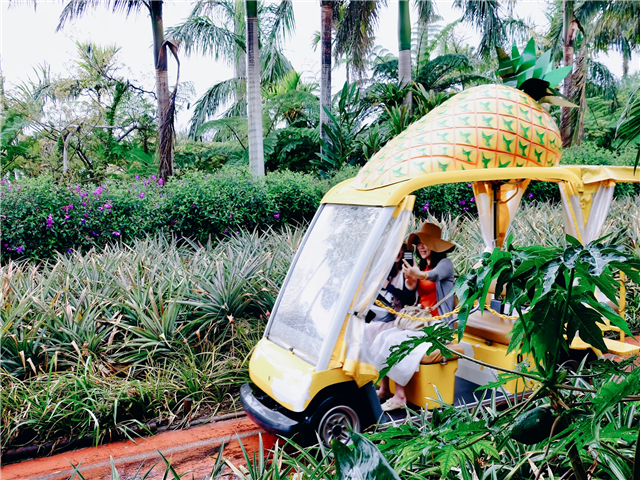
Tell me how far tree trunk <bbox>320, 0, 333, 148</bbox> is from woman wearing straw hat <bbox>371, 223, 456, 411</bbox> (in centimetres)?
816

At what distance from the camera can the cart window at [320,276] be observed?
11.3 feet

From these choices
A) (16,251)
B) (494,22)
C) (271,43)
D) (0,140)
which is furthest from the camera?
(271,43)

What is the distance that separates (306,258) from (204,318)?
5.63ft

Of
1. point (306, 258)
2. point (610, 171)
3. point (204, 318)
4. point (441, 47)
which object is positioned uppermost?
point (441, 47)

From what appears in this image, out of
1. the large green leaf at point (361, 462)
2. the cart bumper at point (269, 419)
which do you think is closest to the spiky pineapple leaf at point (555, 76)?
the cart bumper at point (269, 419)

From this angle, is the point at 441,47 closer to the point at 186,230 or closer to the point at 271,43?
the point at 271,43

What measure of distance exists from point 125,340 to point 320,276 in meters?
2.27

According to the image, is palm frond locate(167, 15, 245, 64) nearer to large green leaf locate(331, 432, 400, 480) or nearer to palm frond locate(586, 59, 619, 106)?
large green leaf locate(331, 432, 400, 480)

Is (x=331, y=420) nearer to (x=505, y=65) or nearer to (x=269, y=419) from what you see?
(x=269, y=419)

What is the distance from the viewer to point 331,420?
3279 mm

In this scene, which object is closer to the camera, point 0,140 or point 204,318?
point 204,318

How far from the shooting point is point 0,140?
15875 millimetres

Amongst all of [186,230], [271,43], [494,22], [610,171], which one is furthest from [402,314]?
[271,43]

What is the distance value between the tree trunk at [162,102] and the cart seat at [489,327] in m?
7.22
